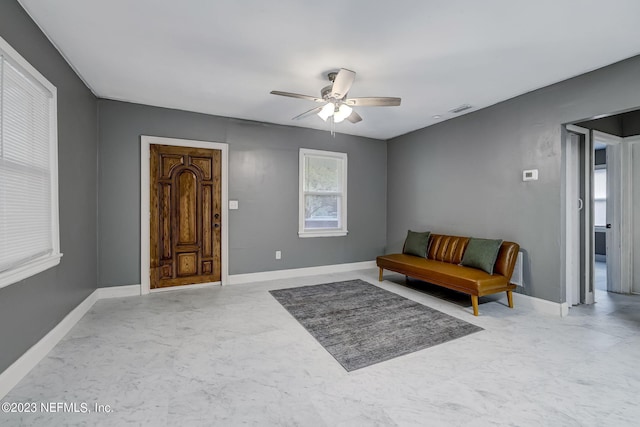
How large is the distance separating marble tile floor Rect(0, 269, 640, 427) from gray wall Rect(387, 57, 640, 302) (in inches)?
34.9

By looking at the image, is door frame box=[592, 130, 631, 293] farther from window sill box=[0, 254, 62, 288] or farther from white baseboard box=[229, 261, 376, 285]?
window sill box=[0, 254, 62, 288]

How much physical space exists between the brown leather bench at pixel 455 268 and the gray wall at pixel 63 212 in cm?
378

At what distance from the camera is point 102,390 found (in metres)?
1.85

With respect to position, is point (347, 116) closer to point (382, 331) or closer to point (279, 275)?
point (382, 331)

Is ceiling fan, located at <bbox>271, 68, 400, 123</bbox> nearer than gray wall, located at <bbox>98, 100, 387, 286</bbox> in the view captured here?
Yes

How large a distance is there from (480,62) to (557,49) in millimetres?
585

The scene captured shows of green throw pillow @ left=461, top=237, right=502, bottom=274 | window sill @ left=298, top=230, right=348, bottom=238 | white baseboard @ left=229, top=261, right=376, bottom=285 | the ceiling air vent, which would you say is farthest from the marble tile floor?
the ceiling air vent

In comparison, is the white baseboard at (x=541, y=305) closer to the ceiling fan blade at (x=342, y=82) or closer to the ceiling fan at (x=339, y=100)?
the ceiling fan at (x=339, y=100)

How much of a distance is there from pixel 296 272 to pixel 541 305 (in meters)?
3.34

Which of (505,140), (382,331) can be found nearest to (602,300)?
(505,140)

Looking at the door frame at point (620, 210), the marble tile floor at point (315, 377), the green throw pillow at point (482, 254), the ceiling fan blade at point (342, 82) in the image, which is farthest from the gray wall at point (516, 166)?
the ceiling fan blade at point (342, 82)

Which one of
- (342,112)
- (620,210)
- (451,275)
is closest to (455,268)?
(451,275)

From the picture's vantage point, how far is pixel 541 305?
129 inches

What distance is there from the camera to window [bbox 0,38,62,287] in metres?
1.82
